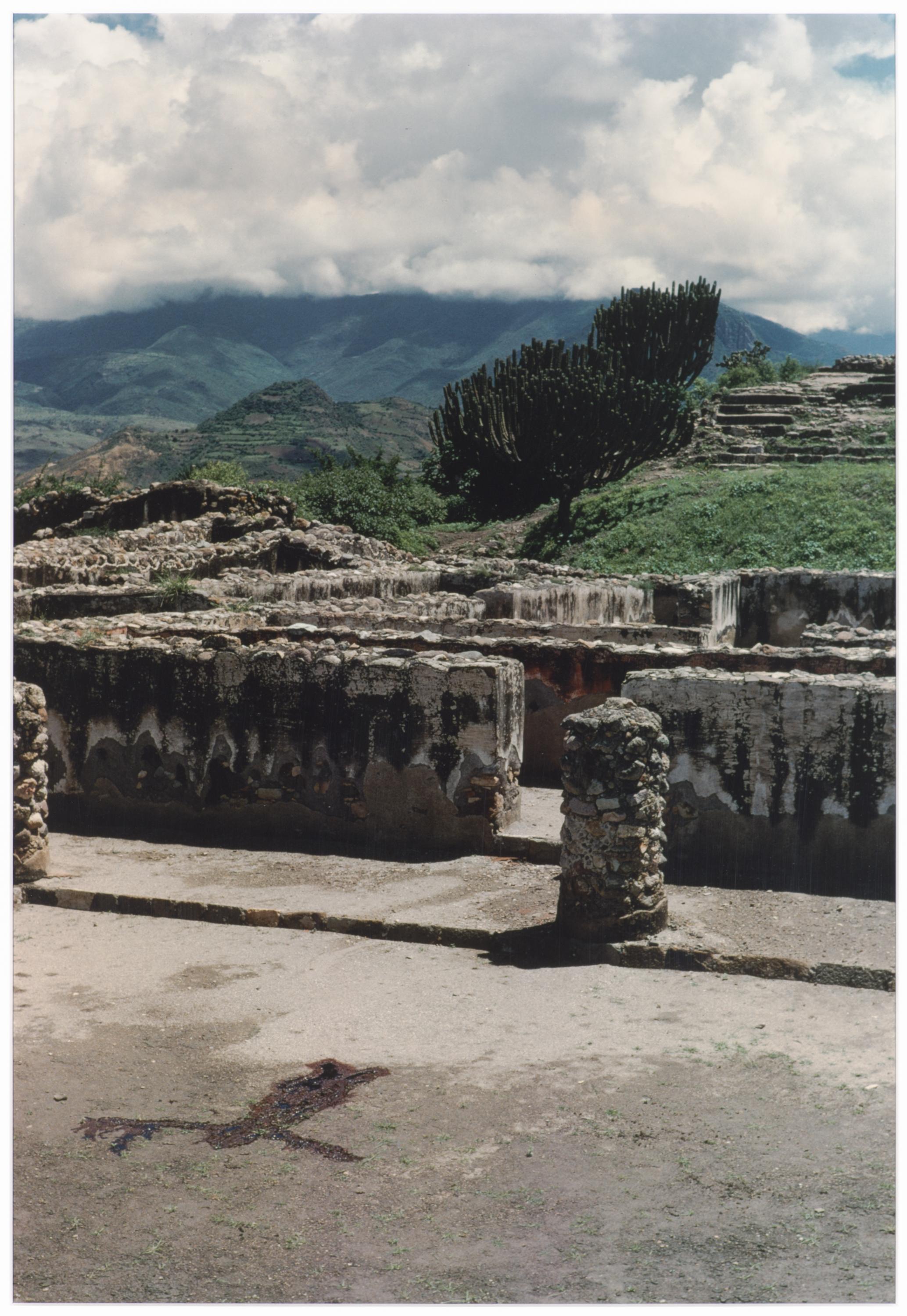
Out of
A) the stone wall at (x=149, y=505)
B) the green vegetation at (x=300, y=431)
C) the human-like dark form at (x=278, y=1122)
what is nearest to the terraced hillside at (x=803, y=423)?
the stone wall at (x=149, y=505)

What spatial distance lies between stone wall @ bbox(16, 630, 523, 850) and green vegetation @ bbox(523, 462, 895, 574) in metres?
18.8

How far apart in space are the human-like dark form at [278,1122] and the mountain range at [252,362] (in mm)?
75336

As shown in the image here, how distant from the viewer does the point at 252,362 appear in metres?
140

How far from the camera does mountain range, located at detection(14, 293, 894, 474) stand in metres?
95.8

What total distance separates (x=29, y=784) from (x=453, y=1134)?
3613 millimetres

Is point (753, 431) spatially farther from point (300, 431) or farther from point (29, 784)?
point (300, 431)

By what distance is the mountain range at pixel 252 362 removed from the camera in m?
95.8

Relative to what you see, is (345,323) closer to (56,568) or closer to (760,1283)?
(56,568)

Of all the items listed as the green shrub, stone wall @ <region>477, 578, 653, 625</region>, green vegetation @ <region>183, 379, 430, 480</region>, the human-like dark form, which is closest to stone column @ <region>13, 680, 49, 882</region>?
the human-like dark form

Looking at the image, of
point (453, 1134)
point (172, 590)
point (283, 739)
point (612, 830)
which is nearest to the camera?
point (453, 1134)

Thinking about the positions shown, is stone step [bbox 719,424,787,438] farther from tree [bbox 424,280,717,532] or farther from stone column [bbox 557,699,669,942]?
stone column [bbox 557,699,669,942]

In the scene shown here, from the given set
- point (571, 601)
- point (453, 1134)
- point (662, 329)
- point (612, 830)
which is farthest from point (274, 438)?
→ point (453, 1134)

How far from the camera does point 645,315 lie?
145ft

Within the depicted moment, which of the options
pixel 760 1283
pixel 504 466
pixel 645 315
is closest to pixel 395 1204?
pixel 760 1283
